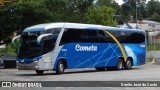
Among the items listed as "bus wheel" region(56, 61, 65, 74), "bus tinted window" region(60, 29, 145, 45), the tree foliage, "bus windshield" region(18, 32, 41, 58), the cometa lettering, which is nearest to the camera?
"bus windshield" region(18, 32, 41, 58)

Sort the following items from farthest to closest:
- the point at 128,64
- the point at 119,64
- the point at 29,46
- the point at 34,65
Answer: the point at 128,64 < the point at 119,64 < the point at 29,46 < the point at 34,65

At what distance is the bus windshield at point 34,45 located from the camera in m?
26.7

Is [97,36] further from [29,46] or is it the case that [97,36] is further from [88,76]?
[88,76]

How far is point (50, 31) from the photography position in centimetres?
2714

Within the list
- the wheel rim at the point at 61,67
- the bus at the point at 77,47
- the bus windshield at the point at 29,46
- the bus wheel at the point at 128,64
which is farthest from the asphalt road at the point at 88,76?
the bus wheel at the point at 128,64

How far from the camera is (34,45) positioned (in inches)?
1056

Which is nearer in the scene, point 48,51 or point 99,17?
point 48,51

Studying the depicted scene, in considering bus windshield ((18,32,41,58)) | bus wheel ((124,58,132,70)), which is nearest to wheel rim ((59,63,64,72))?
bus windshield ((18,32,41,58))

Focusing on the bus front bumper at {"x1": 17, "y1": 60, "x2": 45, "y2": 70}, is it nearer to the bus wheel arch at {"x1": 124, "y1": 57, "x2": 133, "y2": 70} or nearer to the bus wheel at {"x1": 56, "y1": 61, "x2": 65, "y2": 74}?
the bus wheel at {"x1": 56, "y1": 61, "x2": 65, "y2": 74}

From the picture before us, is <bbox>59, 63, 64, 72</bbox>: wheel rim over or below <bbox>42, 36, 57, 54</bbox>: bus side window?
below

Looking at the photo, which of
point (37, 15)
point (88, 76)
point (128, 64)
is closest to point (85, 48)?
point (128, 64)

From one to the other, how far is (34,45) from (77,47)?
12.0ft

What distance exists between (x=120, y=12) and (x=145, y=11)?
1051 inches

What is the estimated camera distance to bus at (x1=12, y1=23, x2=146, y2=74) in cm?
2683
